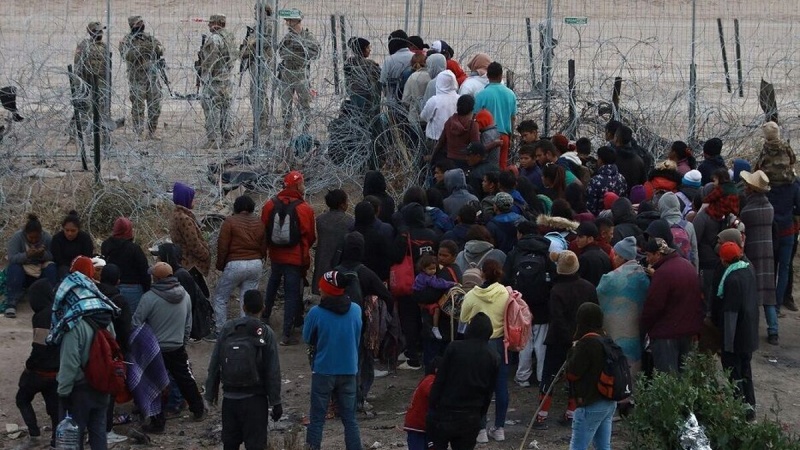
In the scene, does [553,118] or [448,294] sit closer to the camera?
[448,294]

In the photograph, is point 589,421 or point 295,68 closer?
point 589,421

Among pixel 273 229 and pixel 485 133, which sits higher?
pixel 485 133

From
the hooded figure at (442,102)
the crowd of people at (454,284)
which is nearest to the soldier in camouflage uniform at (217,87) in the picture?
the crowd of people at (454,284)

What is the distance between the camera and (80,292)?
859 cm

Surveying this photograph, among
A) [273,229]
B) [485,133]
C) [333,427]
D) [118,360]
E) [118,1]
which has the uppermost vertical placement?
[118,1]

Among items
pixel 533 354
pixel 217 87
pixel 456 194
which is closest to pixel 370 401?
pixel 533 354

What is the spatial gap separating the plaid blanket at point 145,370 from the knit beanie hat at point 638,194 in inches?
180

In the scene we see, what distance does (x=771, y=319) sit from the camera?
11766 mm

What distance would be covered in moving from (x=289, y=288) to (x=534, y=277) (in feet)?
8.19

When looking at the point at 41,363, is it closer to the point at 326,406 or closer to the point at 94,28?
the point at 326,406

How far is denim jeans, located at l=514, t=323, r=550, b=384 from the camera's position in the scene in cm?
1012

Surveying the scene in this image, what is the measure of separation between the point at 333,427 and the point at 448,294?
133 cm

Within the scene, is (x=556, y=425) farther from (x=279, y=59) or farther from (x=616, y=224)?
(x=279, y=59)

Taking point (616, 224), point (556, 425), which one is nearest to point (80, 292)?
point (556, 425)
